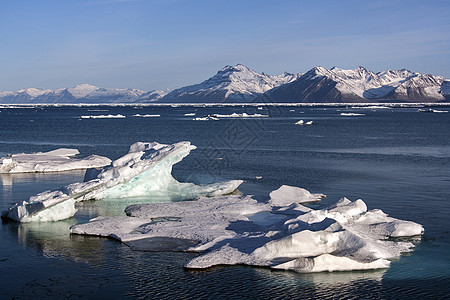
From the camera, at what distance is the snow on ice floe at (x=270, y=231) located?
14539mm

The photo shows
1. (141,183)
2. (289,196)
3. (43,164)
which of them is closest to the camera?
(289,196)

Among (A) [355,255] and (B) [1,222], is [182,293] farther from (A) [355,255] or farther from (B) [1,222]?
(B) [1,222]

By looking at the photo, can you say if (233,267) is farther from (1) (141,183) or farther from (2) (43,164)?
(2) (43,164)

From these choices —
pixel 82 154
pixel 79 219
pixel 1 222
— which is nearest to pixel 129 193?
pixel 79 219

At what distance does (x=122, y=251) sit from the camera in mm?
15898

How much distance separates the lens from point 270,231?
1616cm

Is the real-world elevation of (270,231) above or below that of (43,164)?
below

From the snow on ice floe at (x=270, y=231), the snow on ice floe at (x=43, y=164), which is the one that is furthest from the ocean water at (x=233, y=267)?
the snow on ice floe at (x=43, y=164)

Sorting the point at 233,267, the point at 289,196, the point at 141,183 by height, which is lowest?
the point at 233,267

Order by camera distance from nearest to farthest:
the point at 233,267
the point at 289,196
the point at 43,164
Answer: the point at 233,267, the point at 289,196, the point at 43,164

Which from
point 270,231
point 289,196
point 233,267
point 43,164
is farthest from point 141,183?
point 43,164

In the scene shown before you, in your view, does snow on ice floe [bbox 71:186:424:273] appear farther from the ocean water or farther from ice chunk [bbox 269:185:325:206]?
the ocean water

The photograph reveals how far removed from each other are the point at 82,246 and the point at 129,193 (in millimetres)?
7372

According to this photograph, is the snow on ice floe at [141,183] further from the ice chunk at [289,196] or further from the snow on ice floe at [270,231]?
the ice chunk at [289,196]
